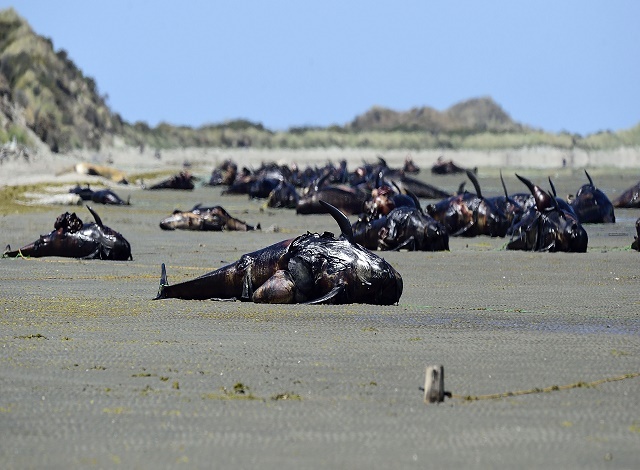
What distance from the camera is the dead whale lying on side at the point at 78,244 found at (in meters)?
13.7

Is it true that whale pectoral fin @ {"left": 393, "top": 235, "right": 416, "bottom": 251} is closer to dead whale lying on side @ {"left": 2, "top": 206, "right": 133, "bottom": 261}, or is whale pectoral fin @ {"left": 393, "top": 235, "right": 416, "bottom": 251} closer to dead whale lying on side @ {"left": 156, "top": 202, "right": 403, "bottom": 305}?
dead whale lying on side @ {"left": 2, "top": 206, "right": 133, "bottom": 261}

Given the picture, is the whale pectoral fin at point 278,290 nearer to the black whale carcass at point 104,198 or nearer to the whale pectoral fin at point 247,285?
the whale pectoral fin at point 247,285

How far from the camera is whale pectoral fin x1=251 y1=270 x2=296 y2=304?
9445 millimetres

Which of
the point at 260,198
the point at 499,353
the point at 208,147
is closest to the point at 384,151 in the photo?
the point at 208,147

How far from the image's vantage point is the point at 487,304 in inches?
390

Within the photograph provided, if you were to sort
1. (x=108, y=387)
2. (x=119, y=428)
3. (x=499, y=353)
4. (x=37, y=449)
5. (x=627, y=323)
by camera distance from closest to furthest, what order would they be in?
(x=37, y=449) → (x=119, y=428) → (x=108, y=387) → (x=499, y=353) → (x=627, y=323)

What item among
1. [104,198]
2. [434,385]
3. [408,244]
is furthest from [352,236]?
[104,198]

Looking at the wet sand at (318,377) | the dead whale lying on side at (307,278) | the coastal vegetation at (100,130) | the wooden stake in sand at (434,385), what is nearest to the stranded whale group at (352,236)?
the dead whale lying on side at (307,278)

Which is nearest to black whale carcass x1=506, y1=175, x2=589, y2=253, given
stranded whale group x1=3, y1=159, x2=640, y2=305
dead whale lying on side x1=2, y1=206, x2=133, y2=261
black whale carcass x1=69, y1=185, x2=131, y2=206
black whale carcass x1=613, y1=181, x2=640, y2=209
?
stranded whale group x1=3, y1=159, x2=640, y2=305

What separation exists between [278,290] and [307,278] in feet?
0.73

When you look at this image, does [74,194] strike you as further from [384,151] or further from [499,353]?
[384,151]

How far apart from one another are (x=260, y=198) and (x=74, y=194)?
20.3 ft

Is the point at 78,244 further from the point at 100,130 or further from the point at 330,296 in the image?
the point at 100,130

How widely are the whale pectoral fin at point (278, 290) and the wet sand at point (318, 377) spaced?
0.17 metres
